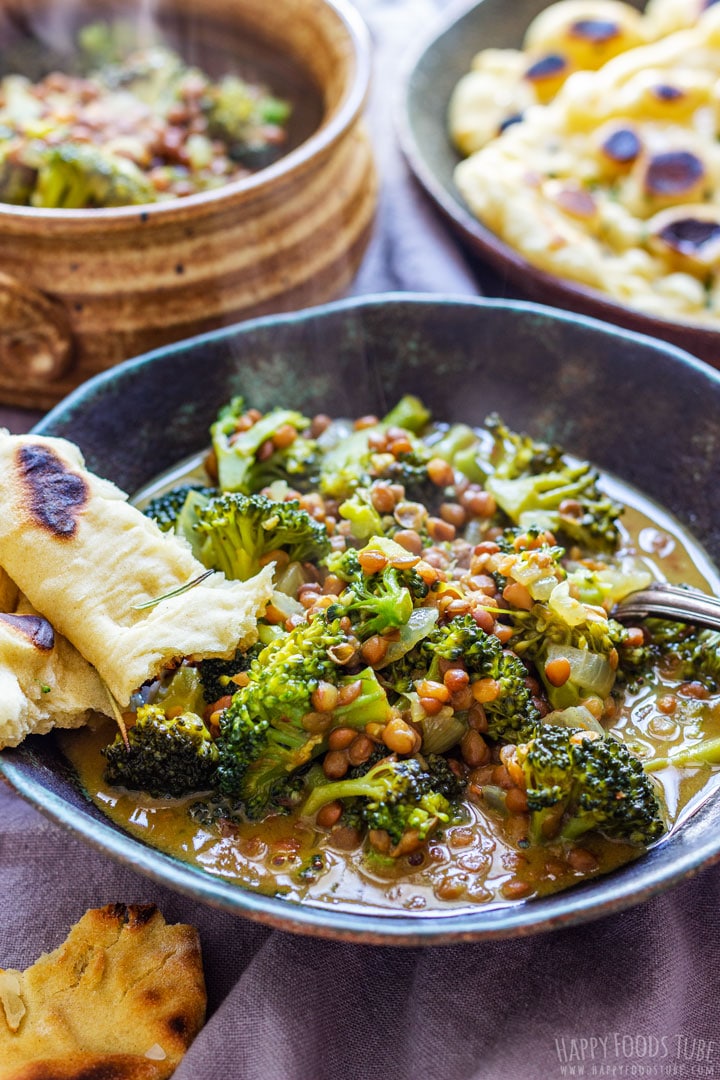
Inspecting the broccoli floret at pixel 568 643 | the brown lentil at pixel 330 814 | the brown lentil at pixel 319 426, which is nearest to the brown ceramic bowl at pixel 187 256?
the brown lentil at pixel 319 426

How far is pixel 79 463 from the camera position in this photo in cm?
311

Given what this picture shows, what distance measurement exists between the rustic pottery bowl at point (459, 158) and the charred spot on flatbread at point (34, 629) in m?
2.72

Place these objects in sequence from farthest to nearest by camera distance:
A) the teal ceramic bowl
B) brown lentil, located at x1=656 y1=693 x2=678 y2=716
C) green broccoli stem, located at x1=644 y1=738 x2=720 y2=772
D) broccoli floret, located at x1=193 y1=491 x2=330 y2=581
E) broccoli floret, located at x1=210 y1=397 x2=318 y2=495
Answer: the teal ceramic bowl, broccoli floret, located at x1=210 y1=397 x2=318 y2=495, broccoli floret, located at x1=193 y1=491 x2=330 y2=581, brown lentil, located at x1=656 y1=693 x2=678 y2=716, green broccoli stem, located at x1=644 y1=738 x2=720 y2=772

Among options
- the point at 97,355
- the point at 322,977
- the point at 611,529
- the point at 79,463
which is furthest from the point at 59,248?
the point at 322,977

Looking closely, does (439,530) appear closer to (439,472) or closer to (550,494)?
(439,472)

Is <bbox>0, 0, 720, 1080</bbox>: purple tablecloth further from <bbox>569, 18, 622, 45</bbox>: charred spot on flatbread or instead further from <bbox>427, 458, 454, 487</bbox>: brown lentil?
<bbox>569, 18, 622, 45</bbox>: charred spot on flatbread

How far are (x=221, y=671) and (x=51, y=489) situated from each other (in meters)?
0.70

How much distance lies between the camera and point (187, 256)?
4.04 metres

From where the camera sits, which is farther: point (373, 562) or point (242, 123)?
point (242, 123)

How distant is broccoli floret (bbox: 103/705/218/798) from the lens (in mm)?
2654

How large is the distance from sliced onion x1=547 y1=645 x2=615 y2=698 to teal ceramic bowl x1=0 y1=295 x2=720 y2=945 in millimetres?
873

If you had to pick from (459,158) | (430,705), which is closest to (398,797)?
(430,705)

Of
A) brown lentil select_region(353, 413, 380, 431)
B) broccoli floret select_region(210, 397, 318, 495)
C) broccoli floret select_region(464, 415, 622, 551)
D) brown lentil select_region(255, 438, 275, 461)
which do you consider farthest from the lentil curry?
brown lentil select_region(353, 413, 380, 431)

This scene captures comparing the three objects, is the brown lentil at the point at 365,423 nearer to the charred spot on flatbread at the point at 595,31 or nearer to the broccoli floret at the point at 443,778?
the broccoli floret at the point at 443,778
